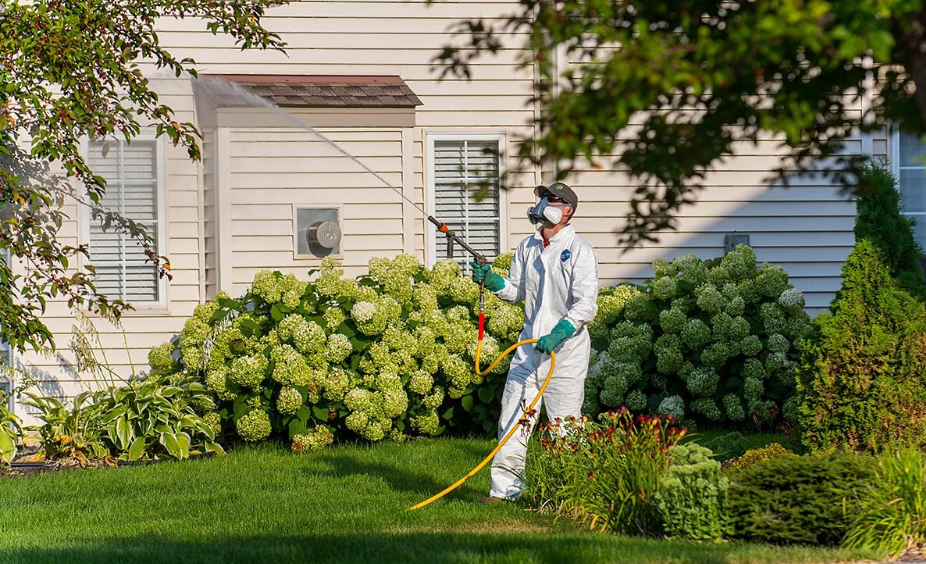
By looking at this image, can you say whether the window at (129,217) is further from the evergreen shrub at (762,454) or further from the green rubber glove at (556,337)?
the evergreen shrub at (762,454)

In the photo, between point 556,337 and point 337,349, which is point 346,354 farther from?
point 556,337

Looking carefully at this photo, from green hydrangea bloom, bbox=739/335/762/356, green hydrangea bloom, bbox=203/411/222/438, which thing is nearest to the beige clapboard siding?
green hydrangea bloom, bbox=203/411/222/438

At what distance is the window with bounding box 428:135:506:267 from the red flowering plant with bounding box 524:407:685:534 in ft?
13.8

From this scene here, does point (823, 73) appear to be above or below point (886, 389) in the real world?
above

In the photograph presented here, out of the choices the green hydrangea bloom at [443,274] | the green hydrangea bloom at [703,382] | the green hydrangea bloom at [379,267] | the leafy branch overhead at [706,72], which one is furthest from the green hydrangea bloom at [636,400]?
the leafy branch overhead at [706,72]

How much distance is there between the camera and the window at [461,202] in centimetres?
1077

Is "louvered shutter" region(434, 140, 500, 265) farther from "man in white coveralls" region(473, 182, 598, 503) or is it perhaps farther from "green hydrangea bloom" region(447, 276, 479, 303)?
"man in white coveralls" region(473, 182, 598, 503)

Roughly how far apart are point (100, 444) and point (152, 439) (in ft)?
1.29

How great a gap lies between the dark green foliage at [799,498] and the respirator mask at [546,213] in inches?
76.4

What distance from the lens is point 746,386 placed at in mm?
9531

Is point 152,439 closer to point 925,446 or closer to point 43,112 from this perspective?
point 43,112

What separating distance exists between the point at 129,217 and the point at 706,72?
8.71 m

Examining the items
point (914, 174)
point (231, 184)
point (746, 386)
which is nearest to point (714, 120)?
point (746, 386)

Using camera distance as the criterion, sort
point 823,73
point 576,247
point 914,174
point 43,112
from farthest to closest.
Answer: point 914,174
point 43,112
point 576,247
point 823,73
